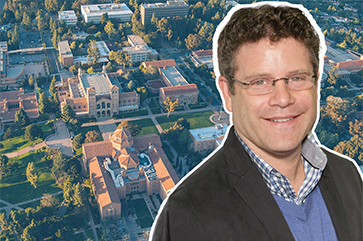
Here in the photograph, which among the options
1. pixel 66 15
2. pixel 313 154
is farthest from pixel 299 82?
pixel 66 15

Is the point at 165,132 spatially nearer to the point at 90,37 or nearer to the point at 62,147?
the point at 62,147

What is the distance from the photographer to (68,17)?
74.5 metres

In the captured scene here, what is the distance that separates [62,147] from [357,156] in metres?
35.1

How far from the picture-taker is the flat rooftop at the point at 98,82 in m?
51.9

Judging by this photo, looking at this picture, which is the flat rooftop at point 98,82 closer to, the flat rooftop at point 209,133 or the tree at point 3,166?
the flat rooftop at point 209,133

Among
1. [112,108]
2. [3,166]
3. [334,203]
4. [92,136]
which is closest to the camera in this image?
[334,203]

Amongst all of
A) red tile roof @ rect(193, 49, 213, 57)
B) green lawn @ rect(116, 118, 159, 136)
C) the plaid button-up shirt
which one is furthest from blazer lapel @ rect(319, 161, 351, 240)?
red tile roof @ rect(193, 49, 213, 57)

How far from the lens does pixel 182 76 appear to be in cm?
6122

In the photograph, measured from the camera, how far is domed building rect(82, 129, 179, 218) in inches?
1510

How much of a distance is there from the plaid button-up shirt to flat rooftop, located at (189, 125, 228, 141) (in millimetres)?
40272

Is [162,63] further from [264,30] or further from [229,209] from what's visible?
[229,209]

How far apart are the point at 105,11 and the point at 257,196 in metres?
77.6

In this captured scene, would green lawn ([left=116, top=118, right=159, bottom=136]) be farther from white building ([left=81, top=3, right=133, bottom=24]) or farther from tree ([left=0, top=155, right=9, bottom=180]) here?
white building ([left=81, top=3, right=133, bottom=24])

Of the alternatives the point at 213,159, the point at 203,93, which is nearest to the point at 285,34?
the point at 213,159
